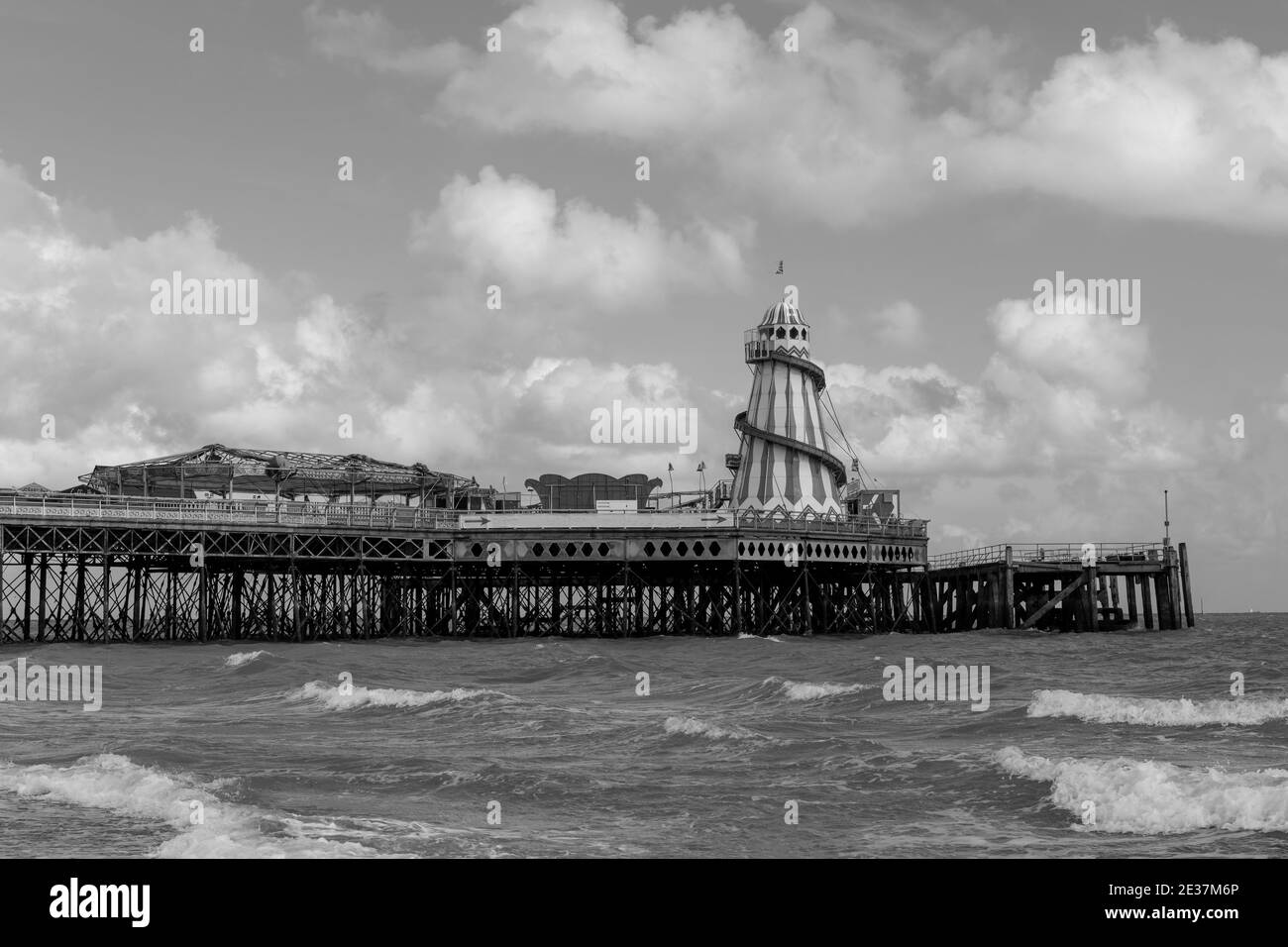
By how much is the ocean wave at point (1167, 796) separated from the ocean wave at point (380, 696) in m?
16.9

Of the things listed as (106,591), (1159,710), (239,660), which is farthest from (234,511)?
(1159,710)

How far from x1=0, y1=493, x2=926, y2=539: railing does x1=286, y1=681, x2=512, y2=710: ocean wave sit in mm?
27500

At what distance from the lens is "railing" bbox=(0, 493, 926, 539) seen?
2338 inches

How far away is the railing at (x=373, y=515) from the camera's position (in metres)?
59.4

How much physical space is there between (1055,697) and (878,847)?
1466 cm

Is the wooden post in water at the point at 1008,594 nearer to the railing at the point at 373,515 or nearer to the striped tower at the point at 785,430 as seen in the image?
the railing at the point at 373,515

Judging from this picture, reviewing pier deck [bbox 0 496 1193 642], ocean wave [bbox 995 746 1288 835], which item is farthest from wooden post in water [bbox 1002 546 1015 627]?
ocean wave [bbox 995 746 1288 835]

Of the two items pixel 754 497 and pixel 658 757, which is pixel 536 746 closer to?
pixel 658 757

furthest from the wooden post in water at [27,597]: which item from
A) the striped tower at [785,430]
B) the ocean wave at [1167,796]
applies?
the ocean wave at [1167,796]

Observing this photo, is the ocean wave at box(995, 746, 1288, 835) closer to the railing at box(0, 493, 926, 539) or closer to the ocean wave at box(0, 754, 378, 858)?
the ocean wave at box(0, 754, 378, 858)
